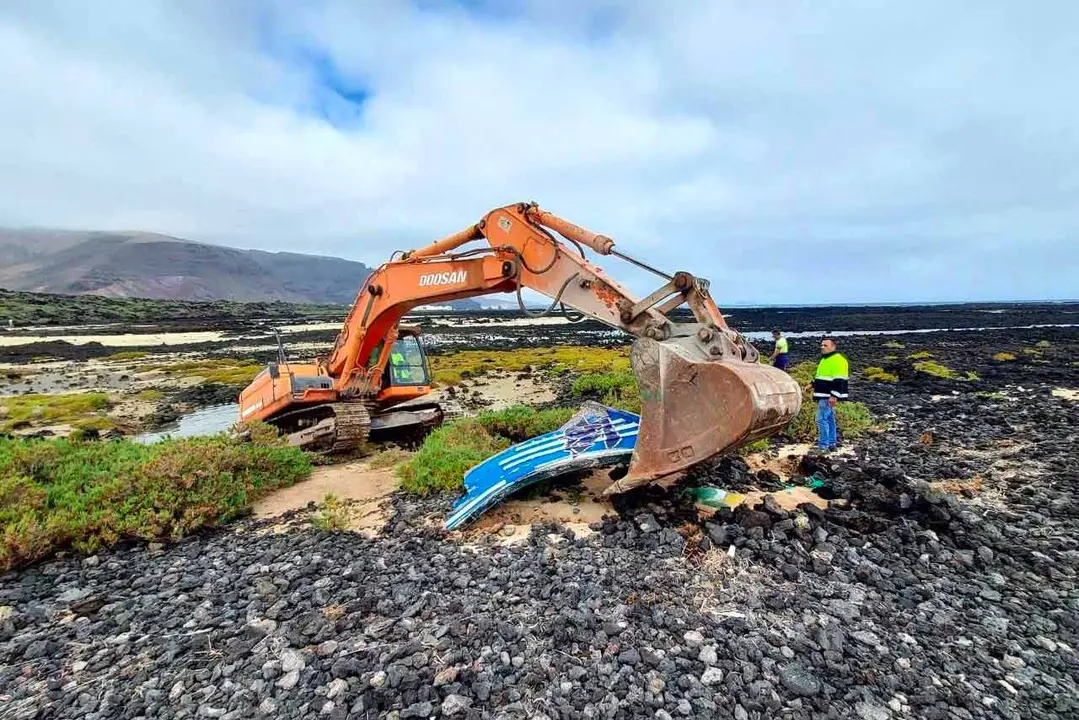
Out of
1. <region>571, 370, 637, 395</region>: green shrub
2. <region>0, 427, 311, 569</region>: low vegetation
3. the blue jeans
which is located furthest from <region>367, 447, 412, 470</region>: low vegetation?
<region>571, 370, 637, 395</region>: green shrub

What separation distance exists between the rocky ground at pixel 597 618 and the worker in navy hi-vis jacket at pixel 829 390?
296 centimetres

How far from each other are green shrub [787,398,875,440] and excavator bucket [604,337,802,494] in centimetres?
598

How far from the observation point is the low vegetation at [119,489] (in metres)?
6.59

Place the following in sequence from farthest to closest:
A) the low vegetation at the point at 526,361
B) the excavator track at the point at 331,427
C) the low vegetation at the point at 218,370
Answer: the low vegetation at the point at 526,361
the low vegetation at the point at 218,370
the excavator track at the point at 331,427

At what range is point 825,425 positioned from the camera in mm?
10711

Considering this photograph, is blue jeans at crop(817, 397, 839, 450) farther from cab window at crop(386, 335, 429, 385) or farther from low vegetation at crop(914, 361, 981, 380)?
low vegetation at crop(914, 361, 981, 380)

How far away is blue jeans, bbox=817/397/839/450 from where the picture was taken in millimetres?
10656

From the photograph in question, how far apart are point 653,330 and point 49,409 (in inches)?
819

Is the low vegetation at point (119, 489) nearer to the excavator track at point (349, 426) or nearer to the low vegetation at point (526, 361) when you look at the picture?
the excavator track at point (349, 426)

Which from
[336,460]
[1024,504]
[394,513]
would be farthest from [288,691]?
[1024,504]

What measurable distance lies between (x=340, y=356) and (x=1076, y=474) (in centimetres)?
1251

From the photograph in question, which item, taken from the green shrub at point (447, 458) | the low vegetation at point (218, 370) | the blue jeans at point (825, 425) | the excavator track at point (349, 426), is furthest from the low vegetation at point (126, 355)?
the blue jeans at point (825, 425)

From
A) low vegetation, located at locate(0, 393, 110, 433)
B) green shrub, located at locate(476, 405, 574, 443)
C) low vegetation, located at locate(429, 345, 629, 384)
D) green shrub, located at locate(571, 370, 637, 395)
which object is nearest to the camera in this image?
green shrub, located at locate(476, 405, 574, 443)

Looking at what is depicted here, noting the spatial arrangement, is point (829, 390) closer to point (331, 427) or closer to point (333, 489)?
point (333, 489)
